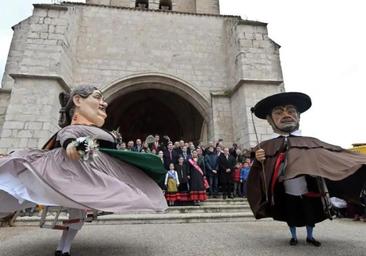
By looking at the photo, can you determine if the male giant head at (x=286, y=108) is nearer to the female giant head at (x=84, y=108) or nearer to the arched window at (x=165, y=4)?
the female giant head at (x=84, y=108)

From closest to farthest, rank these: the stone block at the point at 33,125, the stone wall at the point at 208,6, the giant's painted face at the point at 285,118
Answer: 1. the giant's painted face at the point at 285,118
2. the stone block at the point at 33,125
3. the stone wall at the point at 208,6

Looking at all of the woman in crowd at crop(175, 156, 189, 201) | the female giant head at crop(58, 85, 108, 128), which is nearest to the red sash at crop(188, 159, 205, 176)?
the woman in crowd at crop(175, 156, 189, 201)

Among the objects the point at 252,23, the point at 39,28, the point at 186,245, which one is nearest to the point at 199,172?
the point at 186,245

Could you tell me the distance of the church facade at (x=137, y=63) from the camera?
28.4ft

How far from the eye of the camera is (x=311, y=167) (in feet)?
8.26

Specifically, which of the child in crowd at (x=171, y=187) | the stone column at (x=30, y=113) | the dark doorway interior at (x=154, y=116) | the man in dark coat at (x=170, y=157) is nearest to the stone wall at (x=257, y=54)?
the man in dark coat at (x=170, y=157)

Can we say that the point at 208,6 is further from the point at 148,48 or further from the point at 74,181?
the point at 74,181

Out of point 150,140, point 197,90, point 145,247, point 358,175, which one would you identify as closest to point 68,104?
point 145,247

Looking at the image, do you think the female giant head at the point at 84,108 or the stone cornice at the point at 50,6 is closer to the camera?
the female giant head at the point at 84,108

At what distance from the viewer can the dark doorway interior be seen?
51.8 ft

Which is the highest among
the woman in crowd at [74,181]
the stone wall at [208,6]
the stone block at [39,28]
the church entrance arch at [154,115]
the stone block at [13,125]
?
the stone wall at [208,6]

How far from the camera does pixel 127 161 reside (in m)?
2.33

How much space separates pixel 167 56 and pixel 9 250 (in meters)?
9.78

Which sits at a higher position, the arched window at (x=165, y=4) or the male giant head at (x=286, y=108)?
the arched window at (x=165, y=4)
